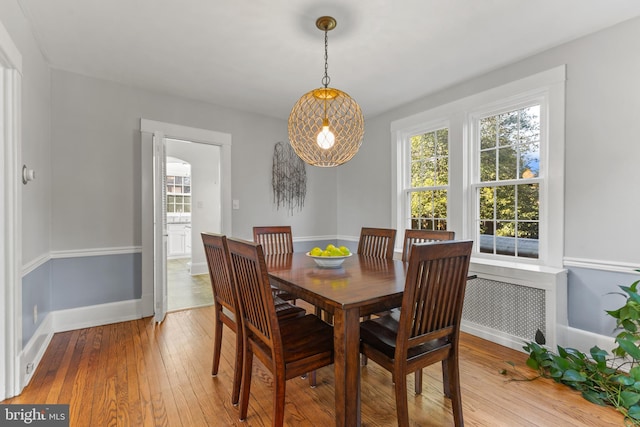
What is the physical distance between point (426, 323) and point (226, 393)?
1340 millimetres

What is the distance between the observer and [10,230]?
1.89 metres

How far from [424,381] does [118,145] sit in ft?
11.7

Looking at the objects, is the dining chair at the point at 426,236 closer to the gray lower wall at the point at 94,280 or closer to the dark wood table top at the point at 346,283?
the dark wood table top at the point at 346,283

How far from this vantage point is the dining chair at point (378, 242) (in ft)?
8.91

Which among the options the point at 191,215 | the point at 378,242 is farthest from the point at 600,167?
the point at 191,215

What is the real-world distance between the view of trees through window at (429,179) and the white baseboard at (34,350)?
12.1 ft

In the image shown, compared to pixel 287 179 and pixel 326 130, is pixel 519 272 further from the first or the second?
pixel 287 179

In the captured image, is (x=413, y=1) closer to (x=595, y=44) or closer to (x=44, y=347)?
(x=595, y=44)

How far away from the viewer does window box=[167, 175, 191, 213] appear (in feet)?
23.7

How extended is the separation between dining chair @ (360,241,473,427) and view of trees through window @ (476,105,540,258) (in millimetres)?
1698

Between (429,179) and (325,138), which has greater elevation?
(325,138)

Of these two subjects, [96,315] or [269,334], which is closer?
[269,334]

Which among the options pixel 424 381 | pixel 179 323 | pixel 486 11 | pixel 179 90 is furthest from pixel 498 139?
pixel 179 323

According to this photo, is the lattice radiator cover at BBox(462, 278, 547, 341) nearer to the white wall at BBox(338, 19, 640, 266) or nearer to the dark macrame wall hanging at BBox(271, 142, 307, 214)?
the white wall at BBox(338, 19, 640, 266)
